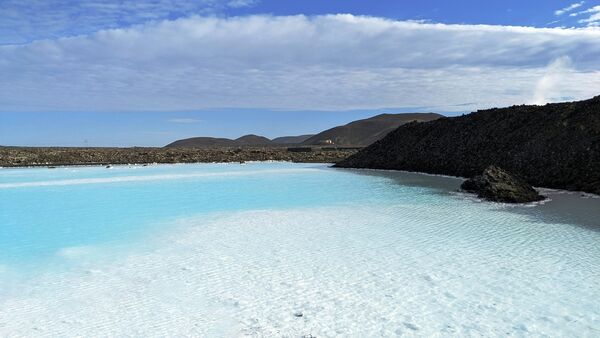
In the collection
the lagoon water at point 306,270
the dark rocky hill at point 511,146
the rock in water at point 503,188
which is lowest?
the lagoon water at point 306,270

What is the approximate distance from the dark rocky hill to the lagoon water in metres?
3.97

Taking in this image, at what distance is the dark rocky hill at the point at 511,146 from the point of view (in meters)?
17.9

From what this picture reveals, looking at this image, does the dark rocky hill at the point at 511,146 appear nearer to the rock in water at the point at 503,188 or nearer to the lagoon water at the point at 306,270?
the rock in water at the point at 503,188

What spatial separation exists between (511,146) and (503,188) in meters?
9.44

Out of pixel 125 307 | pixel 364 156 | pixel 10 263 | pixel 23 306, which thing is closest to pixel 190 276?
pixel 125 307

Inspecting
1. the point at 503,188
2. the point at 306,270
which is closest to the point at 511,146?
the point at 503,188

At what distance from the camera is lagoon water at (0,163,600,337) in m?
5.16

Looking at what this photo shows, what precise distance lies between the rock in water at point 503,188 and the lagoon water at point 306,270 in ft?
2.48

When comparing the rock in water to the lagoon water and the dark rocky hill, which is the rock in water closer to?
the lagoon water

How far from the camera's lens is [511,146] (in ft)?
75.3

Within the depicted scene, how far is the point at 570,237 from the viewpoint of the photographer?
9133 millimetres

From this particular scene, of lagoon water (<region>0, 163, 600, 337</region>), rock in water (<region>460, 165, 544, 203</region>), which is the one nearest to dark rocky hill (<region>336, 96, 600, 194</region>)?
rock in water (<region>460, 165, 544, 203</region>)

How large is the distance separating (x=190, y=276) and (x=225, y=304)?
1.41 meters

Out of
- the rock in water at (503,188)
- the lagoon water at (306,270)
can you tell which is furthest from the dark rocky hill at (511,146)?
the lagoon water at (306,270)
